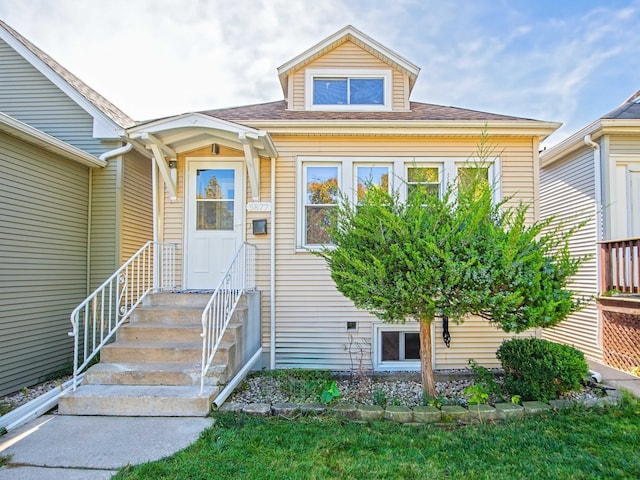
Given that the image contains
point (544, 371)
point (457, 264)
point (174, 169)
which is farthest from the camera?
point (174, 169)

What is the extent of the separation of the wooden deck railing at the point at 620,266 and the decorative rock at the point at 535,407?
3.17 m

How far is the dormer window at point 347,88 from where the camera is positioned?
645cm

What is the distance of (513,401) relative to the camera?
383 centimetres

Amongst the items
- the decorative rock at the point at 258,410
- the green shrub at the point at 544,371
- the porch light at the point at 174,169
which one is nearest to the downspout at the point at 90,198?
the porch light at the point at 174,169

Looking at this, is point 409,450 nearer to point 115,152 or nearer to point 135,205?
point 135,205

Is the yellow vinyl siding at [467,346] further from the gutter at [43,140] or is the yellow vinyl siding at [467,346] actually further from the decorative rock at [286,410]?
the gutter at [43,140]

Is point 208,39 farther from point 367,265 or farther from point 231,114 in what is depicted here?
point 367,265

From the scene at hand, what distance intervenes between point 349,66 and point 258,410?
19.1ft

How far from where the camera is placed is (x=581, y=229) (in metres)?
7.14

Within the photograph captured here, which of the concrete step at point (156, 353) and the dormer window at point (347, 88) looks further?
the dormer window at point (347, 88)

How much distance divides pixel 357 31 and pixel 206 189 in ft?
12.6

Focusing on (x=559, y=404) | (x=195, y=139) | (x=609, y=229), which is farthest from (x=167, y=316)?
(x=609, y=229)

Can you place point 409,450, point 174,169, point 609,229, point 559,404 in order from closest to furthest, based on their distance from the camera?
point 409,450
point 559,404
point 174,169
point 609,229

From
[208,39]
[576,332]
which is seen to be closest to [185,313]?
[208,39]
